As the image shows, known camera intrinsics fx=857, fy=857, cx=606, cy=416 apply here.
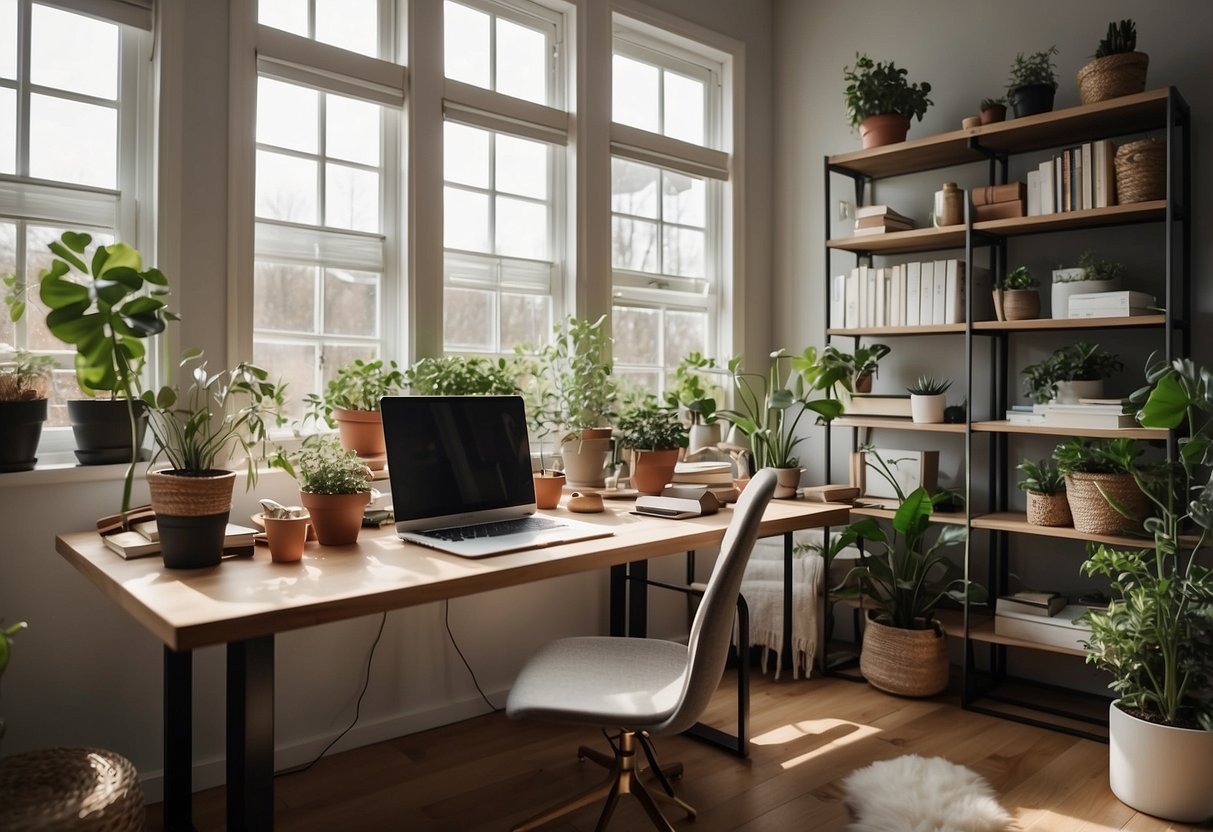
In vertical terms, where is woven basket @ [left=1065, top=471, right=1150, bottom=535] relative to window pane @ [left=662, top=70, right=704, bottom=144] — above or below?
below

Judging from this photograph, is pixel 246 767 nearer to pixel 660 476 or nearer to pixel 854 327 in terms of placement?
pixel 660 476

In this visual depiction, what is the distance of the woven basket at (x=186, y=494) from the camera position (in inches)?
70.4

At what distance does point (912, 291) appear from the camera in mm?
3369

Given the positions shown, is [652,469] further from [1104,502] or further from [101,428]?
[101,428]

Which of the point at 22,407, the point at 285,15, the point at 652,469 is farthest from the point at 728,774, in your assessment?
the point at 285,15

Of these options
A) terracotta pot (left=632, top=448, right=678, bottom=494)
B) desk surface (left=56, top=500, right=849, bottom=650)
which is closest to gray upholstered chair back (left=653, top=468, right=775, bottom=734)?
desk surface (left=56, top=500, right=849, bottom=650)

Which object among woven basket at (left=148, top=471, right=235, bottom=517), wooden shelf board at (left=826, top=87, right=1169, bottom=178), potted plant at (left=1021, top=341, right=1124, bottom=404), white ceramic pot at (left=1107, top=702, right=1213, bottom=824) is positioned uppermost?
wooden shelf board at (left=826, top=87, right=1169, bottom=178)

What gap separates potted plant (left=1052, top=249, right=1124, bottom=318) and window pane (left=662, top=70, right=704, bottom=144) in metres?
1.69

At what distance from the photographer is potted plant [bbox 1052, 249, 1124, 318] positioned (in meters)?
2.91

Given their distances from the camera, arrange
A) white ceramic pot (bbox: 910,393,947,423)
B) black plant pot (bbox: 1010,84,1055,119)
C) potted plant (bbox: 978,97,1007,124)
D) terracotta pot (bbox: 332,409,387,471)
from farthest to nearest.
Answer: white ceramic pot (bbox: 910,393,947,423) → potted plant (bbox: 978,97,1007,124) → black plant pot (bbox: 1010,84,1055,119) → terracotta pot (bbox: 332,409,387,471)

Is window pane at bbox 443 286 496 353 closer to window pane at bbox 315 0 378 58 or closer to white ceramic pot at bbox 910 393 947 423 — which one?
window pane at bbox 315 0 378 58

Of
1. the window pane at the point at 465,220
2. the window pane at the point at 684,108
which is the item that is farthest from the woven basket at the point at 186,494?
the window pane at the point at 684,108

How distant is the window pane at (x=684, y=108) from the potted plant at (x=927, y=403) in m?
1.55

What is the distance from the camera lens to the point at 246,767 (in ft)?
5.17
